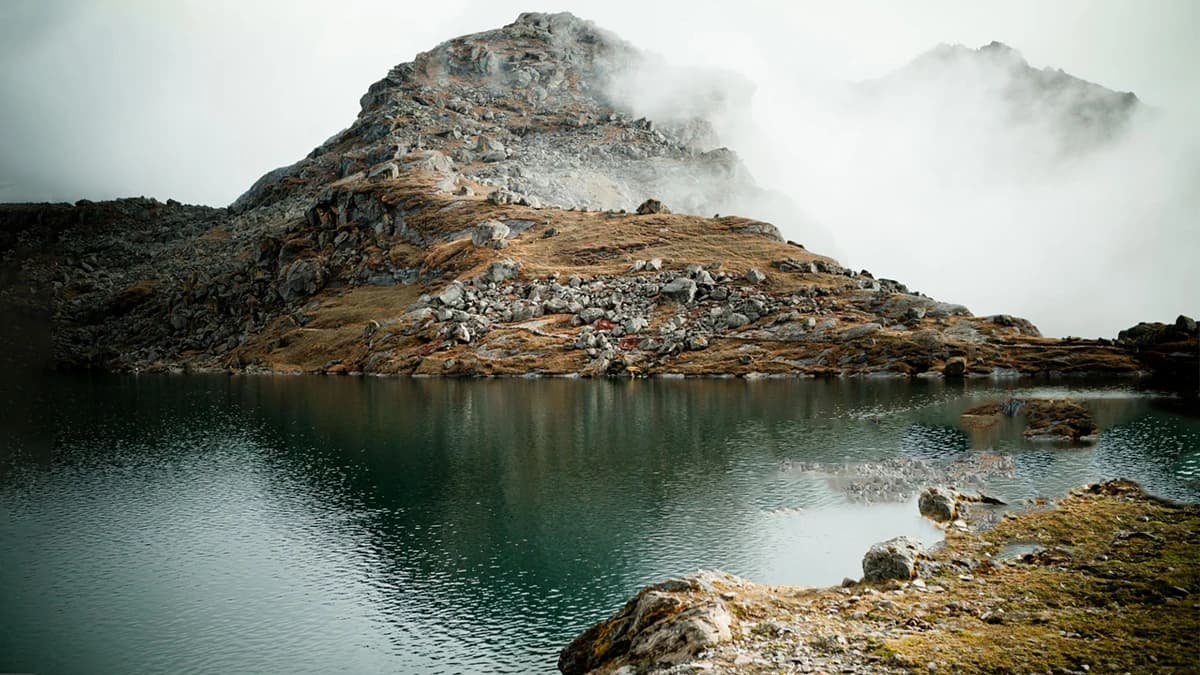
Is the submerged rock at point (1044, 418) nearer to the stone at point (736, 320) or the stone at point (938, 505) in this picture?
the stone at point (938, 505)

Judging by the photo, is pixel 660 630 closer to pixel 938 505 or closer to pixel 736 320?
pixel 938 505

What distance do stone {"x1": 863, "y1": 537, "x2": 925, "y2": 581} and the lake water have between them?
314 inches

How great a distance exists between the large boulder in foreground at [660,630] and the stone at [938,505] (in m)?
24.7

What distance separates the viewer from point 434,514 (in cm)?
6600

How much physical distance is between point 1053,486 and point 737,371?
11272 cm

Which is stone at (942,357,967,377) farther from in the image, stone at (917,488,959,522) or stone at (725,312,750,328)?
stone at (917,488,959,522)

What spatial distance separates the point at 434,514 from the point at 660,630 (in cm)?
4078

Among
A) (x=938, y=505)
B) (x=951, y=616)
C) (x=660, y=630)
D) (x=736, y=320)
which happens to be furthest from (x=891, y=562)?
(x=736, y=320)

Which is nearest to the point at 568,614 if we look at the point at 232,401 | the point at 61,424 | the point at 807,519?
the point at 807,519

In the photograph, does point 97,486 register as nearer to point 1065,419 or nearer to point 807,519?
point 807,519

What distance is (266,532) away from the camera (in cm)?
6272

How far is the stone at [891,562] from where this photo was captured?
36250 mm

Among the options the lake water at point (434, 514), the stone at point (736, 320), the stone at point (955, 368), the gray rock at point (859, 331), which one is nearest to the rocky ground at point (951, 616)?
the lake water at point (434, 514)

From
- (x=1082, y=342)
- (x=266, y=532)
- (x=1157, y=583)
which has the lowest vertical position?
(x=266, y=532)
